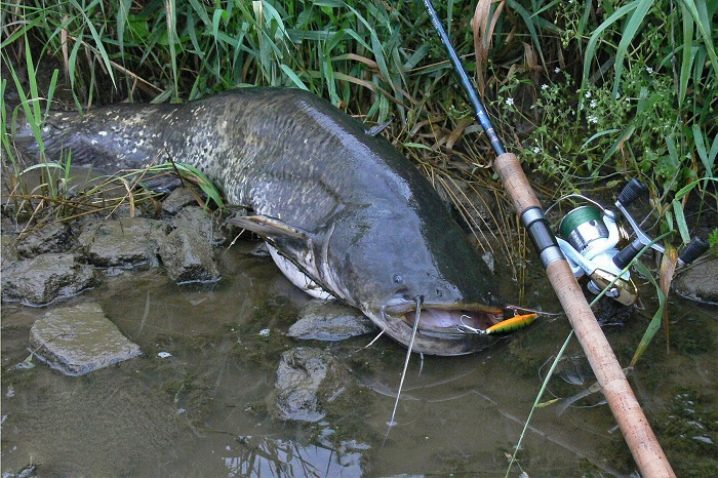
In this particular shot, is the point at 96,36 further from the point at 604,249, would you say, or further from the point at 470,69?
the point at 604,249

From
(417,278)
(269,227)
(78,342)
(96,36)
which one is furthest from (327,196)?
(96,36)

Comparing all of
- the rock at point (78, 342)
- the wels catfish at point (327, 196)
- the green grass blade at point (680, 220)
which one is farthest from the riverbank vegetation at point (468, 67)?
Result: the rock at point (78, 342)

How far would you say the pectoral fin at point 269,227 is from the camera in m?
3.94

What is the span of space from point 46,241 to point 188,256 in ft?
2.49

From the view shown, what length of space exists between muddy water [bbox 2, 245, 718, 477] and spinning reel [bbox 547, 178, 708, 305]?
266 mm

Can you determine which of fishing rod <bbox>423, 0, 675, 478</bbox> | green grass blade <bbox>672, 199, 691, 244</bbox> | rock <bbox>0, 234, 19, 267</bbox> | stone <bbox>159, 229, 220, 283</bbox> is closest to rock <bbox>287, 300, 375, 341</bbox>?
stone <bbox>159, 229, 220, 283</bbox>

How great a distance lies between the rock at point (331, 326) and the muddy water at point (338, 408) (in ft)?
0.17

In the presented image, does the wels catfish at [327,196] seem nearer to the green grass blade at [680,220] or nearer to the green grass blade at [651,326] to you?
the green grass blade at [651,326]

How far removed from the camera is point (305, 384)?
324cm

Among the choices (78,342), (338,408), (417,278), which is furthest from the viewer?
(78,342)

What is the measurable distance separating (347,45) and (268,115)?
79cm

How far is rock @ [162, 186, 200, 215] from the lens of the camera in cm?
462

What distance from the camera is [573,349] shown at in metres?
3.58

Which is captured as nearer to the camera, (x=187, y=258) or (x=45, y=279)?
(x=45, y=279)
